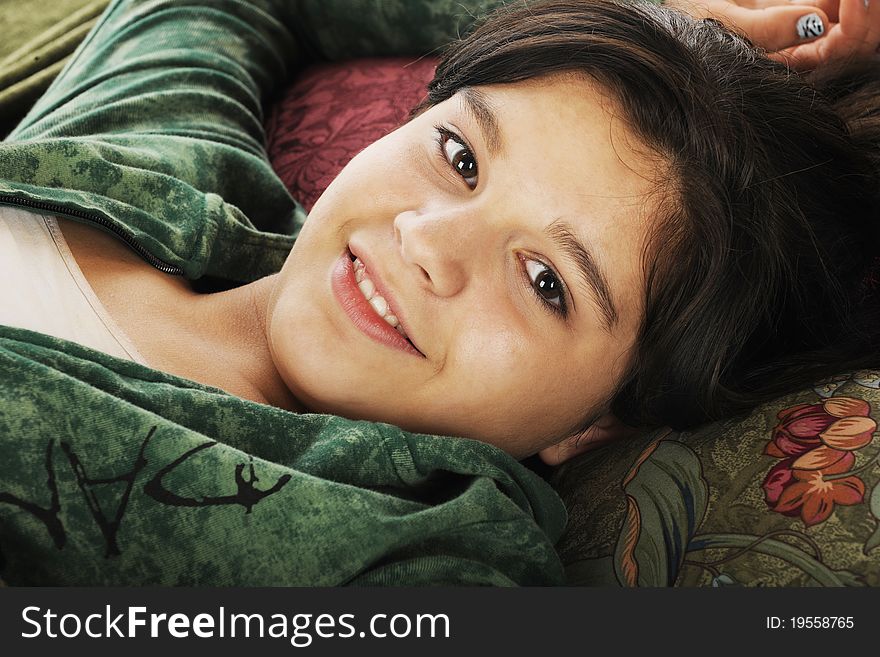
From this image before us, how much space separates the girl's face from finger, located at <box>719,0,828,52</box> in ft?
1.63

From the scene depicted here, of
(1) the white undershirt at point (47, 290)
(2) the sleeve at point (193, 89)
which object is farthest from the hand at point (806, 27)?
(1) the white undershirt at point (47, 290)

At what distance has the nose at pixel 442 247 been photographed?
93 cm

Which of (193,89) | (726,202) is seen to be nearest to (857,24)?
(726,202)

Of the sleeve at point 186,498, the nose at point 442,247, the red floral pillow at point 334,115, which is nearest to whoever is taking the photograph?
the sleeve at point 186,498

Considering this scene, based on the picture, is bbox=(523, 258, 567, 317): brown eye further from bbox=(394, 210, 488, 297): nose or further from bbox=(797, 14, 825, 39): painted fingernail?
bbox=(797, 14, 825, 39): painted fingernail

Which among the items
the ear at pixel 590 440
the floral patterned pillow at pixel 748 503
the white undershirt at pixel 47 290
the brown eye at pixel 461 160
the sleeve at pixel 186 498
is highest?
the brown eye at pixel 461 160

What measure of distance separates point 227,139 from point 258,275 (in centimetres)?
27

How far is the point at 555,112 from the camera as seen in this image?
1.00m

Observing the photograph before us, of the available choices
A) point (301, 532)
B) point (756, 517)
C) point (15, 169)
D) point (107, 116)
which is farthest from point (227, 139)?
point (756, 517)

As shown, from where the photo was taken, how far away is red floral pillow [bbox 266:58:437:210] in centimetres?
152

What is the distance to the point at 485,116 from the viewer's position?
40.7 inches

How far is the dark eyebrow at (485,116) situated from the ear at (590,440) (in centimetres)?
41

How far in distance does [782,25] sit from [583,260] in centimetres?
69

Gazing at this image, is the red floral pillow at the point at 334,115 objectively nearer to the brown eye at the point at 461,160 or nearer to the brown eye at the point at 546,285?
the brown eye at the point at 461,160
